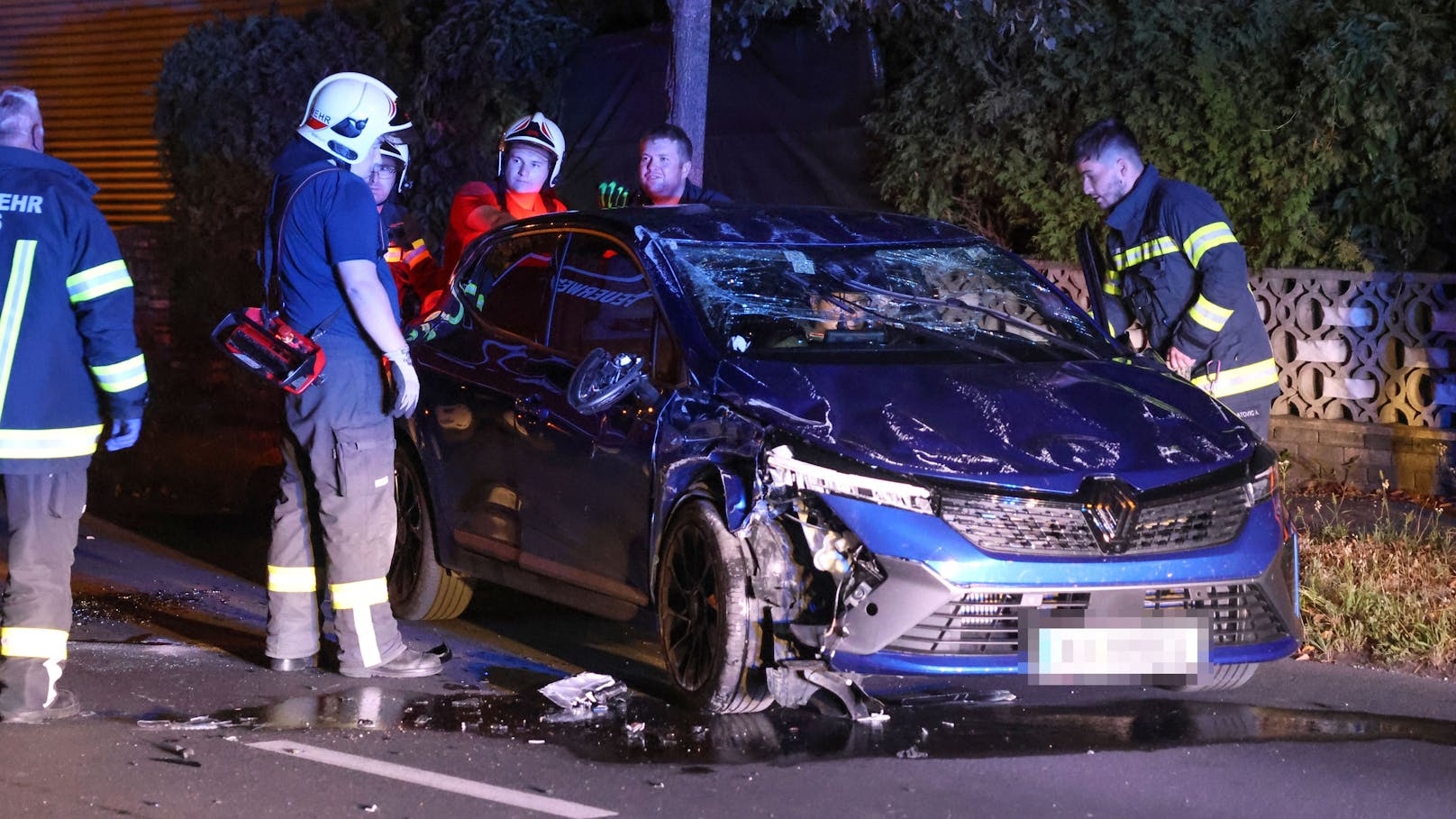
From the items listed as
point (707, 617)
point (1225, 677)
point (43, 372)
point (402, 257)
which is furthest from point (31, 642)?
point (402, 257)

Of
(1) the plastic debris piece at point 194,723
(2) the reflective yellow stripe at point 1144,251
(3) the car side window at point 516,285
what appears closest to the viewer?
(1) the plastic debris piece at point 194,723

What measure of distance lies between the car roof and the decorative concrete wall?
391 centimetres

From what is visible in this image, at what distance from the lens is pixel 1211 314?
7301 mm

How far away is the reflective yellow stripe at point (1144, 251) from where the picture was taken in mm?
7387

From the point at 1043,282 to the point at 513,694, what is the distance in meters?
2.43

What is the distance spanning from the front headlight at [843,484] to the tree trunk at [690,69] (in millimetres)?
4858

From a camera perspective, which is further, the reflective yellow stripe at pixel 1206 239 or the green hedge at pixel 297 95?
the green hedge at pixel 297 95

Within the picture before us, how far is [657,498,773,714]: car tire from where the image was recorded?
5484 millimetres

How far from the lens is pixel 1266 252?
408 inches

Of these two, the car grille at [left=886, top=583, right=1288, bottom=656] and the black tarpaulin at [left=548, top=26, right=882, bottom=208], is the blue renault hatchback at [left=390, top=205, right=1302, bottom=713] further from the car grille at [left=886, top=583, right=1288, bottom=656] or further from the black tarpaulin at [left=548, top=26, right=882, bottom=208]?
the black tarpaulin at [left=548, top=26, right=882, bottom=208]

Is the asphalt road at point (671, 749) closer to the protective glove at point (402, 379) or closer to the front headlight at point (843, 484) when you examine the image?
the front headlight at point (843, 484)

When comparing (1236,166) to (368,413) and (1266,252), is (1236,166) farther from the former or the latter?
(368,413)

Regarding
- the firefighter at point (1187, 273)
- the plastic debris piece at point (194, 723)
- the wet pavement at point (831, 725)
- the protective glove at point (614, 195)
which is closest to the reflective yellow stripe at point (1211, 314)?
the firefighter at point (1187, 273)

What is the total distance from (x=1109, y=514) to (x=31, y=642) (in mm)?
3240
